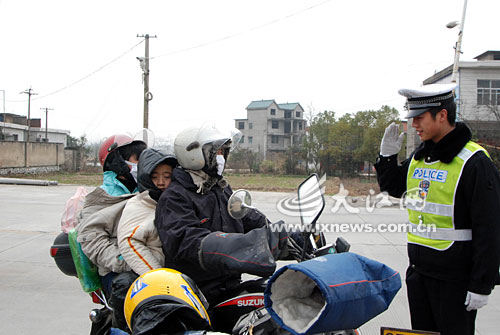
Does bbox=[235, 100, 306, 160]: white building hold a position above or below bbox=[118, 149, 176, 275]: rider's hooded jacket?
above

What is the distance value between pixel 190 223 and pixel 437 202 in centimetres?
137

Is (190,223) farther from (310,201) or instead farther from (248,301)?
(310,201)

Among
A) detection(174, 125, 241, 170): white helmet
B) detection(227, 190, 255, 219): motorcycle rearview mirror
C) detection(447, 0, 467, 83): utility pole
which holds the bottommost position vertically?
detection(227, 190, 255, 219): motorcycle rearview mirror

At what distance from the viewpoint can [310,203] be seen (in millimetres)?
2148

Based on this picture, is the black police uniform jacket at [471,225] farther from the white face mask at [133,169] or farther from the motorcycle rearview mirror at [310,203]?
the white face mask at [133,169]

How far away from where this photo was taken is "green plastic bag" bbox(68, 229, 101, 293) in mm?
2820

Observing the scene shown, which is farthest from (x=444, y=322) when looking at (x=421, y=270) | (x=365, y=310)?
(x=365, y=310)

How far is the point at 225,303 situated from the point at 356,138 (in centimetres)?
3253

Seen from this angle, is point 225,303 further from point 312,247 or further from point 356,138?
point 356,138

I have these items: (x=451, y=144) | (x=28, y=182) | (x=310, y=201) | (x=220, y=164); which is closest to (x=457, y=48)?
(x=451, y=144)

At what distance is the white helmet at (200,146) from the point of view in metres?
2.43

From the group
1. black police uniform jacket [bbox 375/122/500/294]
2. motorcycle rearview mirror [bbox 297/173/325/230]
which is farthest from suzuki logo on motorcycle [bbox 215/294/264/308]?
black police uniform jacket [bbox 375/122/500/294]

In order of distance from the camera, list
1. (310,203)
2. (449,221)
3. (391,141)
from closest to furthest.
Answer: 1. (310,203)
2. (449,221)
3. (391,141)

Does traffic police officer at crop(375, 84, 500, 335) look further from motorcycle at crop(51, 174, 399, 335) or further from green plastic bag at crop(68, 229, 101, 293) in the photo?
green plastic bag at crop(68, 229, 101, 293)
